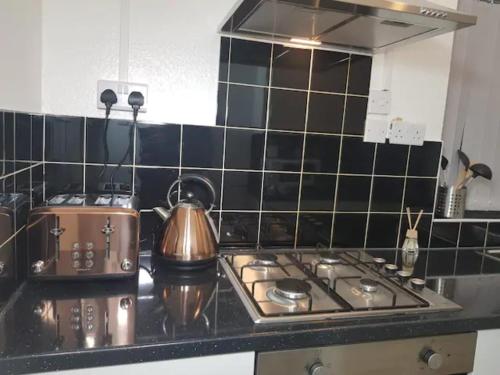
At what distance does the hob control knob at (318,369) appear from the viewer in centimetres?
87

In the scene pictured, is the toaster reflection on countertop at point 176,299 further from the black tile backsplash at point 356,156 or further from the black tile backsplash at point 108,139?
the black tile backsplash at point 356,156

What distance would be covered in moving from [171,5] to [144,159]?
50 cm

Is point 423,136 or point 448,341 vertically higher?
point 423,136

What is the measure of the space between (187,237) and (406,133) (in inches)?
36.8

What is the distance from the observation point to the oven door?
0.87 metres

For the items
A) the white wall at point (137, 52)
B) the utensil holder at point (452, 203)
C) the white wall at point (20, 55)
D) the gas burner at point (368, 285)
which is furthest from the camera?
the utensil holder at point (452, 203)

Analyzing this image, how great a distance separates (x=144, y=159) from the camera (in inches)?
51.5

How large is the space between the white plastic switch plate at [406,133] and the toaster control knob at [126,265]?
1044mm

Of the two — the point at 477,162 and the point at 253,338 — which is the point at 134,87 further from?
the point at 477,162

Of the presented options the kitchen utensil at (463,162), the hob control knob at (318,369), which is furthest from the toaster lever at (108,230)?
the kitchen utensil at (463,162)

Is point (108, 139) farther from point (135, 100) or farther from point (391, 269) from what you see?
point (391, 269)

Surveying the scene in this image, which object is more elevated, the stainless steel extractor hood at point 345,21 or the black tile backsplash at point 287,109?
the stainless steel extractor hood at point 345,21

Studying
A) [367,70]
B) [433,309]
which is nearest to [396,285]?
[433,309]

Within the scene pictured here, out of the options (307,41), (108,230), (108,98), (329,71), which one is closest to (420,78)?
(329,71)
